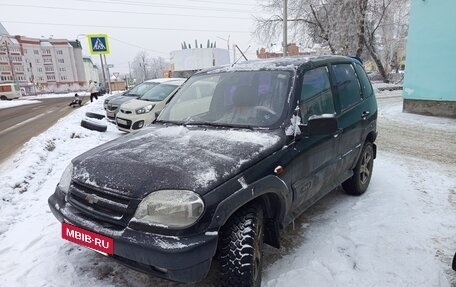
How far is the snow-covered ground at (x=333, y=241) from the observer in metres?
2.96

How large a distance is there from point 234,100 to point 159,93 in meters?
7.48

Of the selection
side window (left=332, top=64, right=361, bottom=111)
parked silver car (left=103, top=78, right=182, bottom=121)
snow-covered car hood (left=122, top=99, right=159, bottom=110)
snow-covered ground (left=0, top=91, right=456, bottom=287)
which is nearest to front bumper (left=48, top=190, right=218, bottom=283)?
snow-covered ground (left=0, top=91, right=456, bottom=287)

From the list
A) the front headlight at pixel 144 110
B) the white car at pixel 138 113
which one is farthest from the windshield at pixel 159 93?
the front headlight at pixel 144 110

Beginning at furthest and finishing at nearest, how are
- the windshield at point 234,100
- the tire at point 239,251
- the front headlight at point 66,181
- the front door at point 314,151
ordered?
the windshield at point 234,100 < the front door at point 314,151 < the front headlight at point 66,181 < the tire at point 239,251

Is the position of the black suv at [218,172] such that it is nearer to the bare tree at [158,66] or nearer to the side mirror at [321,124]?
the side mirror at [321,124]

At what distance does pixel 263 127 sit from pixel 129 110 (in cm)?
719

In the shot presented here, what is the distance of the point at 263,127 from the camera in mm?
3145

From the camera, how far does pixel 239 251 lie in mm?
2480

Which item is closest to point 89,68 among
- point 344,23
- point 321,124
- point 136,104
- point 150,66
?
point 150,66

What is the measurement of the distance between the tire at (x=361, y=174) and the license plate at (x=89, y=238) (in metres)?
3.31

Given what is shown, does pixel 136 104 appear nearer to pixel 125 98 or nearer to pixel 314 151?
pixel 125 98

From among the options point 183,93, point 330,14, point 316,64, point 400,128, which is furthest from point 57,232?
point 330,14

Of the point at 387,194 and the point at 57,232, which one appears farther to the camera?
the point at 387,194

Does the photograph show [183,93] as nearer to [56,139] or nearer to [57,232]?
[57,232]
